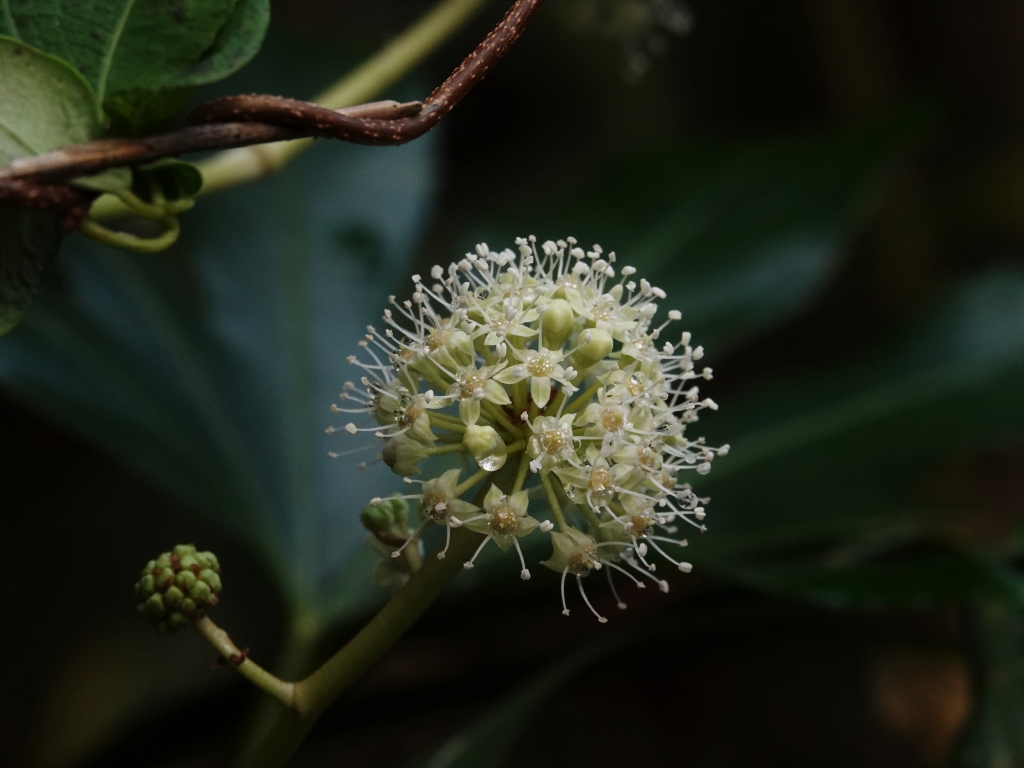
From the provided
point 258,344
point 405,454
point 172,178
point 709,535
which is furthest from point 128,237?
point 709,535

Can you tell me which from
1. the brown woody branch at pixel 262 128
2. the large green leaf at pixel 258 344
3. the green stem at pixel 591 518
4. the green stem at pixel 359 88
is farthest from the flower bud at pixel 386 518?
the large green leaf at pixel 258 344

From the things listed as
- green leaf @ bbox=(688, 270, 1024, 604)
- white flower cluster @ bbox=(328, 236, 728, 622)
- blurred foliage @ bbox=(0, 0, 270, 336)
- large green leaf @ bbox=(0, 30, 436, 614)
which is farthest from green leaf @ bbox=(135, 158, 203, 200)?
green leaf @ bbox=(688, 270, 1024, 604)

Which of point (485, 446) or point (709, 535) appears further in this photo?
point (709, 535)

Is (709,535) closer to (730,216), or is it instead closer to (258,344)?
(730,216)

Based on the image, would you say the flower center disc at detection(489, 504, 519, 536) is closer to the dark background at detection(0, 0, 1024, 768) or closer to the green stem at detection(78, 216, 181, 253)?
the green stem at detection(78, 216, 181, 253)

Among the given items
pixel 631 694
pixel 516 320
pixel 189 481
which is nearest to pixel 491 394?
pixel 516 320

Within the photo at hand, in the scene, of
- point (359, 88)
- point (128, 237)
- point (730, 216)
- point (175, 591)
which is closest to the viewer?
point (175, 591)
